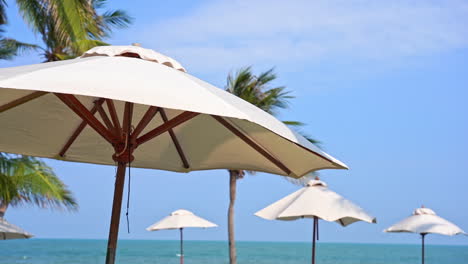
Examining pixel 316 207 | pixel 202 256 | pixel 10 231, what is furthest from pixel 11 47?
pixel 202 256

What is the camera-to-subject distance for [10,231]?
9203 mm

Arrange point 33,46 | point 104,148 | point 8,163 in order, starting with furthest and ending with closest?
point 33,46, point 8,163, point 104,148

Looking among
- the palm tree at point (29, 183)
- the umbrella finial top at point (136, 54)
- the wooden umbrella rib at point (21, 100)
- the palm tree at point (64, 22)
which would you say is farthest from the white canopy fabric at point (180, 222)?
the umbrella finial top at point (136, 54)

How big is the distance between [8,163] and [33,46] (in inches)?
148

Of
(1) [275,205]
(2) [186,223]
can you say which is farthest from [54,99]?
(2) [186,223]

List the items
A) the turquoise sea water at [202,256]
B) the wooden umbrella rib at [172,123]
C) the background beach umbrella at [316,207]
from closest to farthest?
the wooden umbrella rib at [172,123]
the background beach umbrella at [316,207]
the turquoise sea water at [202,256]

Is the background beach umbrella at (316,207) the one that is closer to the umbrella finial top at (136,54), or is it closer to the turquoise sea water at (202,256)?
the umbrella finial top at (136,54)

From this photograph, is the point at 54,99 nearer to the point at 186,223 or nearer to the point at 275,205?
the point at 275,205

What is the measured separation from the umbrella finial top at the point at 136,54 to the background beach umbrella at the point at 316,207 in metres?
5.65

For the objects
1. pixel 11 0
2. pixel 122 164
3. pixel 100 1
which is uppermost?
pixel 100 1

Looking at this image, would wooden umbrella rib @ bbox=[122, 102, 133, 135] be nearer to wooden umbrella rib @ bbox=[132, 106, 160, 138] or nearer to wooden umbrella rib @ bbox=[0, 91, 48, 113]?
wooden umbrella rib @ bbox=[132, 106, 160, 138]

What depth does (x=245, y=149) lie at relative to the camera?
529 cm

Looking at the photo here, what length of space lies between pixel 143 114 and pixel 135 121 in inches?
4.3

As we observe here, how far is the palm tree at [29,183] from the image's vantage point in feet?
48.0
